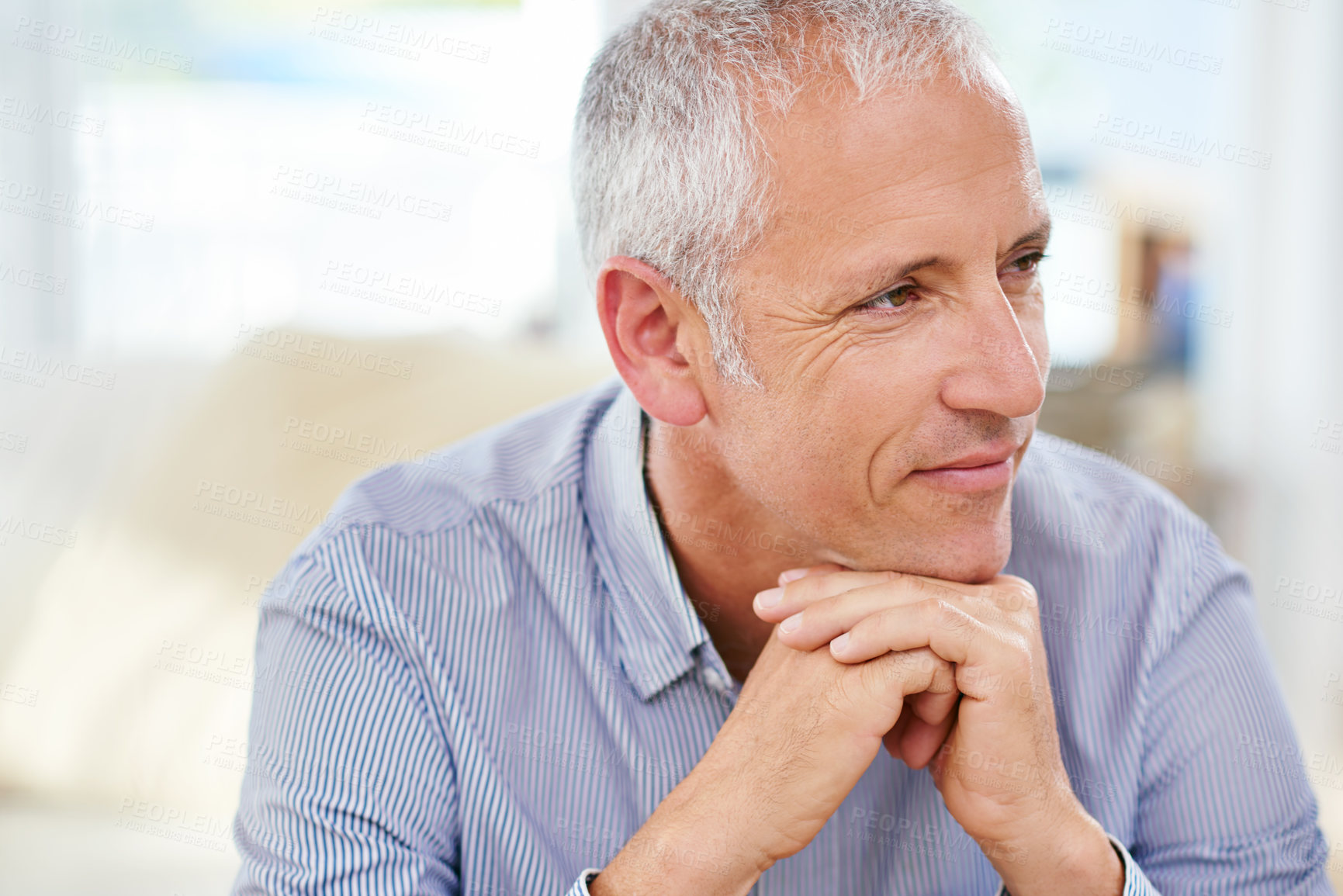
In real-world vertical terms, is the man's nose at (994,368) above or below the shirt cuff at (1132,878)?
above

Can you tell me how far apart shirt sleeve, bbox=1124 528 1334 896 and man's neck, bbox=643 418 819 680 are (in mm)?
435

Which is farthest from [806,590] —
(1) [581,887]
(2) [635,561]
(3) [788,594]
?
(1) [581,887]

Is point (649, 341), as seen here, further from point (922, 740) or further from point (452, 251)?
point (452, 251)

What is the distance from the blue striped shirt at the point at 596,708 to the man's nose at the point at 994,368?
367mm

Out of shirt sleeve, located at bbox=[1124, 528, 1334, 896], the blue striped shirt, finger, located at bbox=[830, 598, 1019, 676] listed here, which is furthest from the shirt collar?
shirt sleeve, located at bbox=[1124, 528, 1334, 896]

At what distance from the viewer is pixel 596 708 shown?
4.00 feet

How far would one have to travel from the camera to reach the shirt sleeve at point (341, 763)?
1.08 metres

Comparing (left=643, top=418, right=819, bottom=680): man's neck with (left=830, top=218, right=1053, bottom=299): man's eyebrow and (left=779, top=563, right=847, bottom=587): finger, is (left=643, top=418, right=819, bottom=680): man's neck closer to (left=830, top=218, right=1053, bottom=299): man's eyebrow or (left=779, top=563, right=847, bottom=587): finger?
(left=779, top=563, right=847, bottom=587): finger

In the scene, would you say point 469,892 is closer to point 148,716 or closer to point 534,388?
point 148,716

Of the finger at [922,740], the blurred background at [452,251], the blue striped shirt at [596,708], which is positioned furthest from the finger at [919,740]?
the blurred background at [452,251]

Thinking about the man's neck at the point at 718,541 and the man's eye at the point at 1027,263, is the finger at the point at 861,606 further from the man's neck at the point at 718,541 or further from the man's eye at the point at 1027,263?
the man's eye at the point at 1027,263

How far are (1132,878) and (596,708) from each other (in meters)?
0.56

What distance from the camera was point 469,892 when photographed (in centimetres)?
116

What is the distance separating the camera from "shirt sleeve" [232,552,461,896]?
3.54 feet
